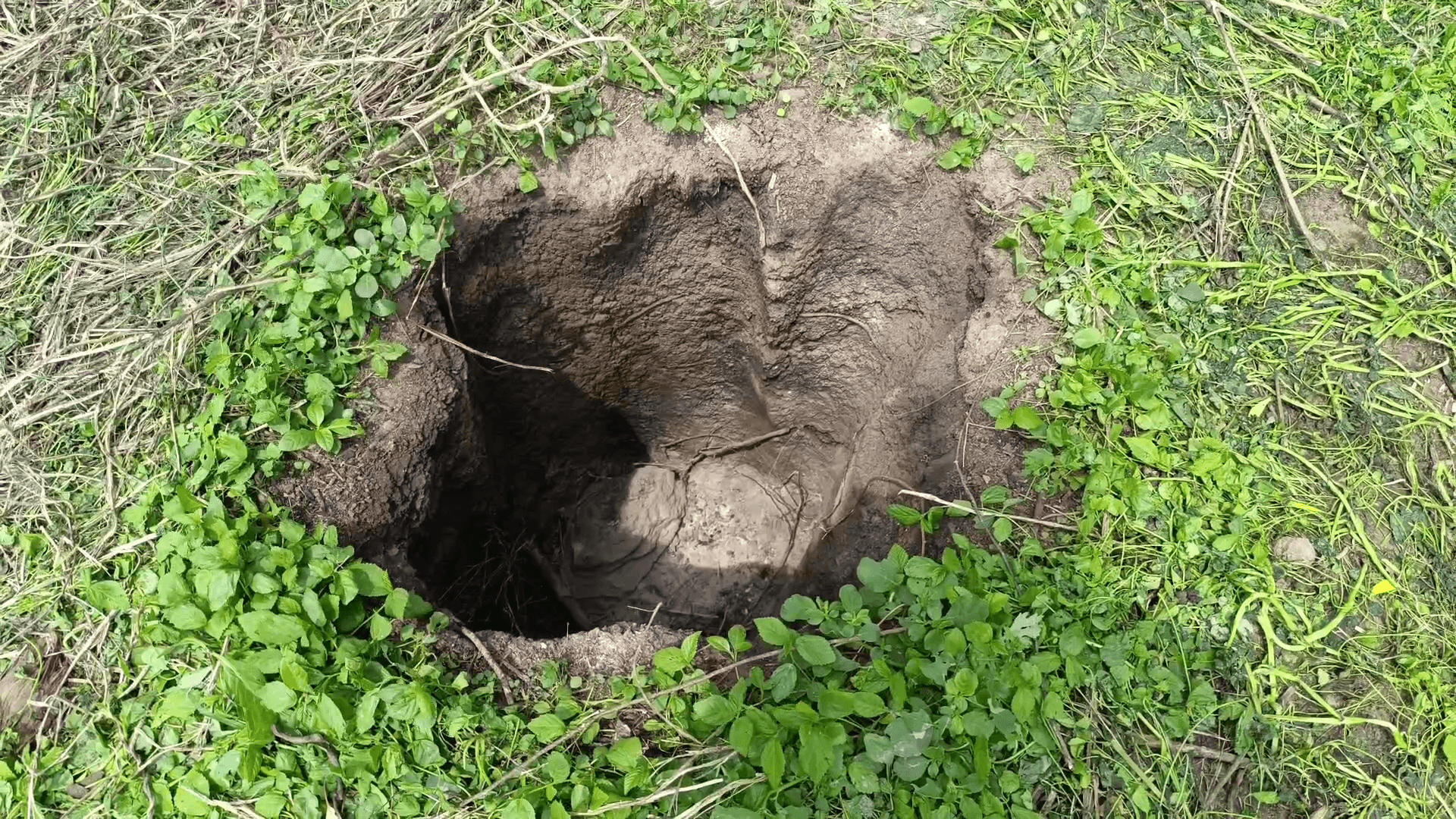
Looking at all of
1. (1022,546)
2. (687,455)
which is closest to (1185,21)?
(1022,546)

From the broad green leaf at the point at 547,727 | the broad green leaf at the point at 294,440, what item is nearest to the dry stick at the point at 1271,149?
the broad green leaf at the point at 547,727

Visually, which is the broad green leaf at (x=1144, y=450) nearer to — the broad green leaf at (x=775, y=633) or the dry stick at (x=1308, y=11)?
the broad green leaf at (x=775, y=633)

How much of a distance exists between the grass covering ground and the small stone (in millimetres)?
18

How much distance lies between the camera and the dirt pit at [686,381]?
2.20 metres

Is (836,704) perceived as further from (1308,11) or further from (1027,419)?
(1308,11)

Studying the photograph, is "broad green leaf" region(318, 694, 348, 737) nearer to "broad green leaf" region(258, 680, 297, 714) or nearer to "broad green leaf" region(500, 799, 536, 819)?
"broad green leaf" region(258, 680, 297, 714)

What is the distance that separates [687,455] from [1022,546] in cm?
187

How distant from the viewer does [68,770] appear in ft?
5.59

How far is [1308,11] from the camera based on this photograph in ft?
8.50

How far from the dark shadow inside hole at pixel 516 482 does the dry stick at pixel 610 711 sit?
902 mm

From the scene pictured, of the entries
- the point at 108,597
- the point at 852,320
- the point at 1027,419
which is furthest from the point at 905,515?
the point at 108,597

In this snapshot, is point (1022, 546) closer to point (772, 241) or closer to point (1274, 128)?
point (772, 241)

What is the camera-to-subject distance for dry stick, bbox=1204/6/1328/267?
7.62 feet

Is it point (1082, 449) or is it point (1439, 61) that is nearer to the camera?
point (1082, 449)
